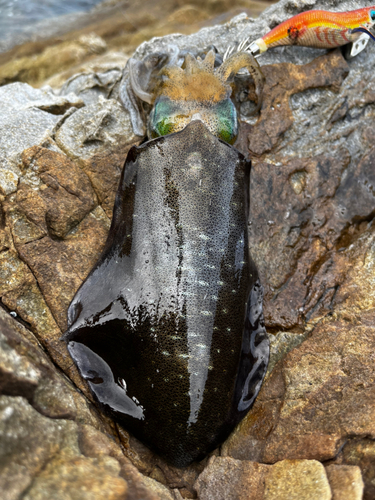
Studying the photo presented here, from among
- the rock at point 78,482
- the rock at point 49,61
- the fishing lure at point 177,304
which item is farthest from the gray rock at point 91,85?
the rock at point 78,482

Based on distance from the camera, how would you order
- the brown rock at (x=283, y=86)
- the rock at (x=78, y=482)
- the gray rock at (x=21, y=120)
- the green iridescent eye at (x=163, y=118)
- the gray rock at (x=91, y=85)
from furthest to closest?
the gray rock at (x=91, y=85)
the brown rock at (x=283, y=86)
the green iridescent eye at (x=163, y=118)
the gray rock at (x=21, y=120)
the rock at (x=78, y=482)

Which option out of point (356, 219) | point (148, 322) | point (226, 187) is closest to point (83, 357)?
point (148, 322)

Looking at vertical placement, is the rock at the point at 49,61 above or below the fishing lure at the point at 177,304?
above

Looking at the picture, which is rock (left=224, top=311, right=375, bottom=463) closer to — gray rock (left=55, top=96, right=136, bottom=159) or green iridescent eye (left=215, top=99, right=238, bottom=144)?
green iridescent eye (left=215, top=99, right=238, bottom=144)

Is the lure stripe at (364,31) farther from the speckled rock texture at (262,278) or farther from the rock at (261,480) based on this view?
the rock at (261,480)

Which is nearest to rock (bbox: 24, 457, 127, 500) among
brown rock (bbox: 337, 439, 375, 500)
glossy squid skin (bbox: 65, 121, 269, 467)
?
glossy squid skin (bbox: 65, 121, 269, 467)

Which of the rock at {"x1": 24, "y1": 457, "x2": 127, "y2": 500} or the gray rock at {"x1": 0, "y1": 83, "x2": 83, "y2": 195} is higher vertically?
the gray rock at {"x1": 0, "y1": 83, "x2": 83, "y2": 195}

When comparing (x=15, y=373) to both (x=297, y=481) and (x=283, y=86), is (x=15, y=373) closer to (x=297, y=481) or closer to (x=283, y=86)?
(x=297, y=481)
